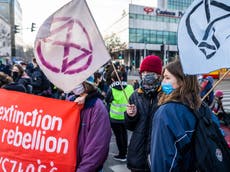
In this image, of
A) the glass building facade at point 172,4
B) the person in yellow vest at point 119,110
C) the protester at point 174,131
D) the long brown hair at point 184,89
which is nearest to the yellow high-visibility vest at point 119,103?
the person in yellow vest at point 119,110

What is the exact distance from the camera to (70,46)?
2.71 m

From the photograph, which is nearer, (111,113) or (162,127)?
(162,127)

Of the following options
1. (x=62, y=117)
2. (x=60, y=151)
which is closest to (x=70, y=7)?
(x=62, y=117)

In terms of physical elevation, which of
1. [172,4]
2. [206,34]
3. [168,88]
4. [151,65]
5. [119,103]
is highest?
[172,4]

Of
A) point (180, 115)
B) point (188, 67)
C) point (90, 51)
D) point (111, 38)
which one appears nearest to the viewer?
point (180, 115)

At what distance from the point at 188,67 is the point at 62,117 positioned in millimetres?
1226

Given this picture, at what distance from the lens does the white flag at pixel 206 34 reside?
7.75ft

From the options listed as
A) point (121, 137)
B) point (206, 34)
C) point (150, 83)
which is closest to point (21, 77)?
point (121, 137)

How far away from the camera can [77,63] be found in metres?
2.70

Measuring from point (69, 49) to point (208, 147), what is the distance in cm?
138

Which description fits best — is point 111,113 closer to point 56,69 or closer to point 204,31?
point 56,69

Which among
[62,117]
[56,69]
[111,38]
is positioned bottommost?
[62,117]

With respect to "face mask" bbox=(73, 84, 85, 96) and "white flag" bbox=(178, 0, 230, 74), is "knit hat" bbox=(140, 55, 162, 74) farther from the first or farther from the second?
"white flag" bbox=(178, 0, 230, 74)

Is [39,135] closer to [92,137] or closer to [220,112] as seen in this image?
[92,137]
